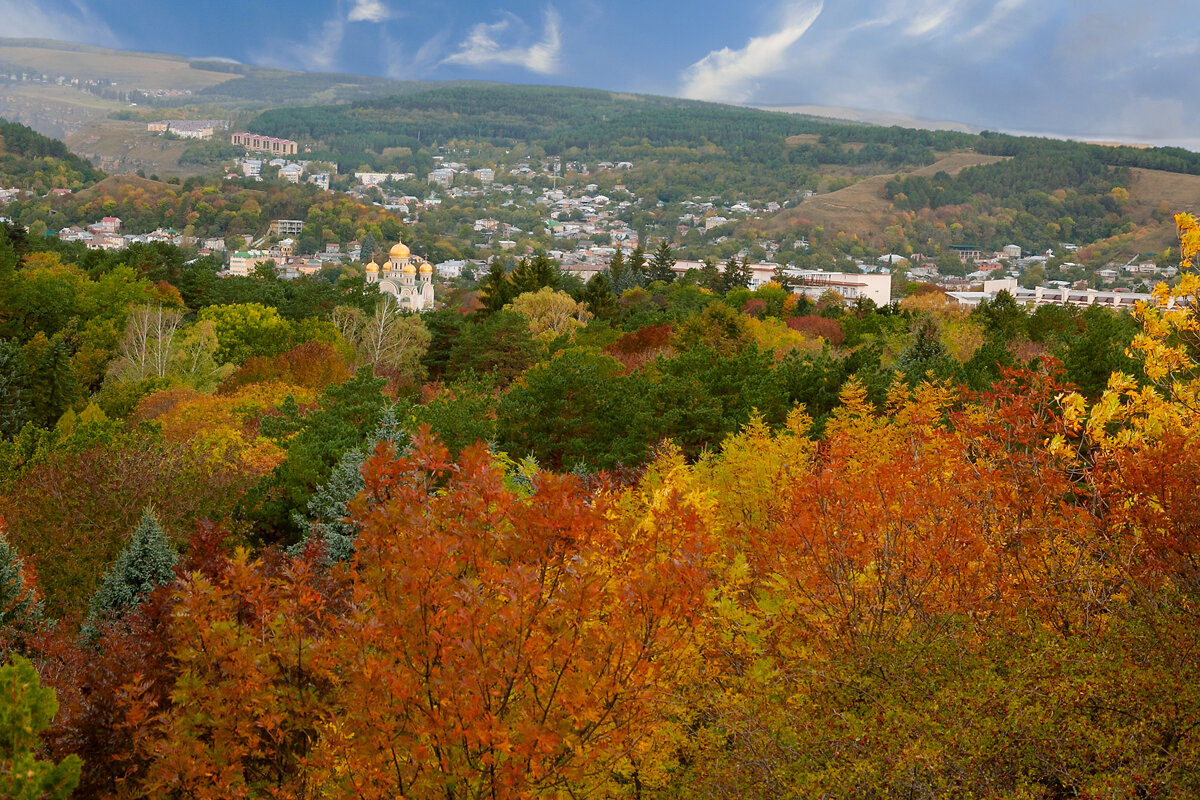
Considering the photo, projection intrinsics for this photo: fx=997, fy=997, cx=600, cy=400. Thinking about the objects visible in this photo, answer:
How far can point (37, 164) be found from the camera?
536ft

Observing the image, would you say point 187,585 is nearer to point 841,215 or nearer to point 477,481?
point 477,481

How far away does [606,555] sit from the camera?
8375 millimetres

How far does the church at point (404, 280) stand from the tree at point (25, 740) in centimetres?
7875

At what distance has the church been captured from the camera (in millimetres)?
88500

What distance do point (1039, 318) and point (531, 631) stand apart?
4475cm

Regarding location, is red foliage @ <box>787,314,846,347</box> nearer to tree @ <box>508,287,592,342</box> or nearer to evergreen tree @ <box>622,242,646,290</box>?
tree @ <box>508,287,592,342</box>

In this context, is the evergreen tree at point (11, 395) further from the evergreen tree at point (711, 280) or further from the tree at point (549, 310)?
the evergreen tree at point (711, 280)

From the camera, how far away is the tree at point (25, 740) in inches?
218

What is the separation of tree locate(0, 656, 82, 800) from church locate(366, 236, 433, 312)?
78752 mm

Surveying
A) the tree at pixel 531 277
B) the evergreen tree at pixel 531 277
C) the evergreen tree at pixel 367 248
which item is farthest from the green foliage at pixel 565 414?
the evergreen tree at pixel 367 248

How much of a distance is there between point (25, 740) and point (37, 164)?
185 metres

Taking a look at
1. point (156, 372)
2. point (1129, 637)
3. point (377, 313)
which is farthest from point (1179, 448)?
point (377, 313)

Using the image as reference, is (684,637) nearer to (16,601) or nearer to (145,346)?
(16,601)

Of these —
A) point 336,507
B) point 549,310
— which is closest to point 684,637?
point 336,507
